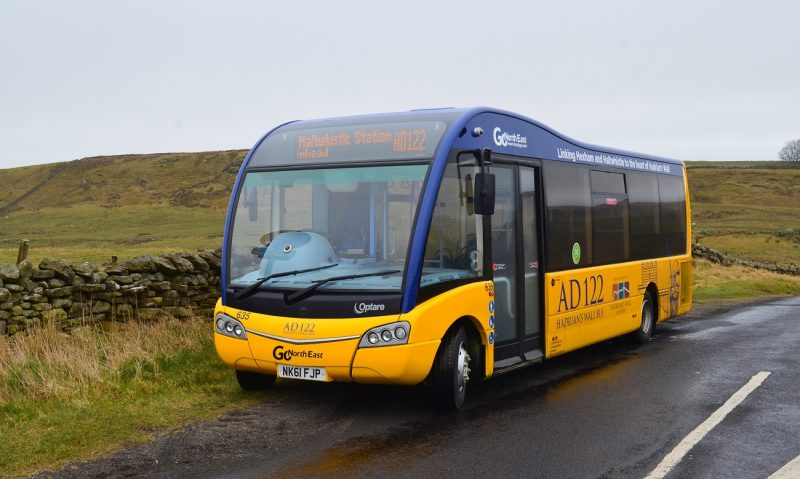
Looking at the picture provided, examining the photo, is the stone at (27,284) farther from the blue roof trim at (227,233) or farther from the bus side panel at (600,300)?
the bus side panel at (600,300)

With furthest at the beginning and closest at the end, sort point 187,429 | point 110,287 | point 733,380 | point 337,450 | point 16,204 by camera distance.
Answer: point 16,204, point 110,287, point 733,380, point 187,429, point 337,450

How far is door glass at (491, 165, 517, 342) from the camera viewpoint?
8891 millimetres

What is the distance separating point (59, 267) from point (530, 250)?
6149 mm

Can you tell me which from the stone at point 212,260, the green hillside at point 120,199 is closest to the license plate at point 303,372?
the stone at point 212,260

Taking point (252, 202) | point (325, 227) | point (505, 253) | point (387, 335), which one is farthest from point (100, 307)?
point (505, 253)

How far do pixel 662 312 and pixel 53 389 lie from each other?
31.8 feet

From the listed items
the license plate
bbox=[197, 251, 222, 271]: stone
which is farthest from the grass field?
bbox=[197, 251, 222, 271]: stone

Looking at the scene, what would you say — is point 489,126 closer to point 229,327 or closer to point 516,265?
point 516,265

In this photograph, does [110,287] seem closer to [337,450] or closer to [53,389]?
[53,389]

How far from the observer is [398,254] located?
7.74m

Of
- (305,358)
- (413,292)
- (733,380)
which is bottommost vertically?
(733,380)

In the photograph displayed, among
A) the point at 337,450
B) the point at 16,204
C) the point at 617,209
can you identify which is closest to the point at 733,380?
the point at 617,209

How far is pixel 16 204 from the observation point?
11338 cm

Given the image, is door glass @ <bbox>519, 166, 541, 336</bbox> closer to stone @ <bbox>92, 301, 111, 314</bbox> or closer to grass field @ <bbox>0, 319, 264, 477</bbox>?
grass field @ <bbox>0, 319, 264, 477</bbox>
